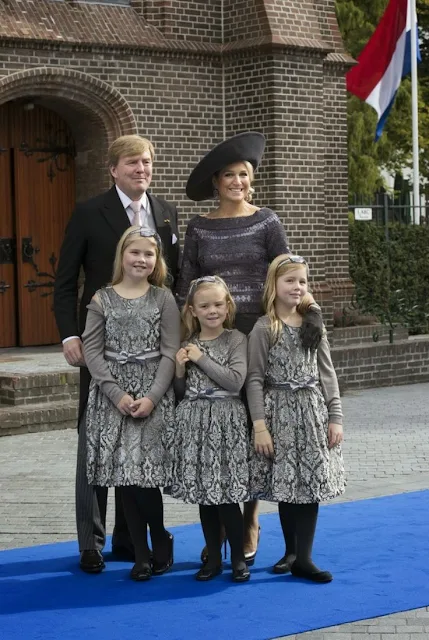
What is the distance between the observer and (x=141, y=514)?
673cm

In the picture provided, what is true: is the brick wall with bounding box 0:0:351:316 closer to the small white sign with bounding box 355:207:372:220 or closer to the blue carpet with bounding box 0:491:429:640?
the small white sign with bounding box 355:207:372:220

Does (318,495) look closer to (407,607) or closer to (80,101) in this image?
(407,607)

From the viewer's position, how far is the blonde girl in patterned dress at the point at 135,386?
661cm

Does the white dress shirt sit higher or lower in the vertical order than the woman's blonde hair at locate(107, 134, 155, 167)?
lower

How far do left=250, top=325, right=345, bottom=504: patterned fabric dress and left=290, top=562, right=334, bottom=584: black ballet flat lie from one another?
338mm

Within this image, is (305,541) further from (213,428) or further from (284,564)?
(213,428)

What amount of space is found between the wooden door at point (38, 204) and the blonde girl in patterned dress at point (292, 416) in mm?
8761

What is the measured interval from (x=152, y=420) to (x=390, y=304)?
11110mm

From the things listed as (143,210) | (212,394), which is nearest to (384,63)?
(143,210)

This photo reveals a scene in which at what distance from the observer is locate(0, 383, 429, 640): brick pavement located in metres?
5.86

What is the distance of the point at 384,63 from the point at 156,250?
14391 mm

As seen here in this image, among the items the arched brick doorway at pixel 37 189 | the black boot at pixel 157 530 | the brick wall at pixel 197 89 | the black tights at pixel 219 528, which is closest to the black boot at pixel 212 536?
the black tights at pixel 219 528

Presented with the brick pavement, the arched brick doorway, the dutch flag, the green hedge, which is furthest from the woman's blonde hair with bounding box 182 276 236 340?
the dutch flag

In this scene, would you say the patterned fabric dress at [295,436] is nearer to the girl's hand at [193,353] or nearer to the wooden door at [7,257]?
the girl's hand at [193,353]
